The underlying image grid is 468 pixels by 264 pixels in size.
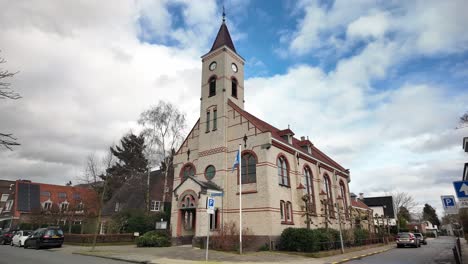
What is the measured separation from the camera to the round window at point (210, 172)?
1038 inches

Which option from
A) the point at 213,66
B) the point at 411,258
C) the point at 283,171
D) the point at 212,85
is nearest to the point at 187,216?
the point at 283,171

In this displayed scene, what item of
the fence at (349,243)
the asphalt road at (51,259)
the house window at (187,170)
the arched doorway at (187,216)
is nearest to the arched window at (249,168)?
the arched doorway at (187,216)

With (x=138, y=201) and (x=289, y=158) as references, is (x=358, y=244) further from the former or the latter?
(x=138, y=201)

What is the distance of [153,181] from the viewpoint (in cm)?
4541

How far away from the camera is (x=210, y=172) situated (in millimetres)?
26734

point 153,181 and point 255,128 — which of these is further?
point 153,181

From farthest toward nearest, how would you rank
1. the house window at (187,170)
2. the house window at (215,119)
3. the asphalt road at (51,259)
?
the house window at (187,170) < the house window at (215,119) < the asphalt road at (51,259)

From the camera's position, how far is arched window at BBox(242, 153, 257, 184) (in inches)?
945

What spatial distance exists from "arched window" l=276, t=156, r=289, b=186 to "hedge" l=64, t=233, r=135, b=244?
17.2 m

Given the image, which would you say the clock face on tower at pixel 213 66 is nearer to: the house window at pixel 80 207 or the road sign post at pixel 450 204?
the road sign post at pixel 450 204

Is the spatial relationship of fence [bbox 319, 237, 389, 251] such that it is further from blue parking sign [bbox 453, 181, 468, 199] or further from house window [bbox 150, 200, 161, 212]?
house window [bbox 150, 200, 161, 212]

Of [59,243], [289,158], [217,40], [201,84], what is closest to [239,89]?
[201,84]

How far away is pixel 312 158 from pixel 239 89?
10.3m

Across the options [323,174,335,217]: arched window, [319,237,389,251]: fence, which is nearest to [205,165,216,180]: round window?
[319,237,389,251]: fence
